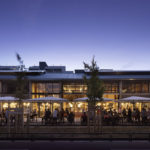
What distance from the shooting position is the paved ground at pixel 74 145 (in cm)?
1156

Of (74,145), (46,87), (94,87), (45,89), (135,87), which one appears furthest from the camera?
(46,87)

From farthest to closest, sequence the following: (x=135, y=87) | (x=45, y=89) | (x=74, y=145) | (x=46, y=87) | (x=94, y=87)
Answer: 1. (x=46, y=87)
2. (x=45, y=89)
3. (x=135, y=87)
4. (x=94, y=87)
5. (x=74, y=145)

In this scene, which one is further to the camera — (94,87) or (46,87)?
(46,87)

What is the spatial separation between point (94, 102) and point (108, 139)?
10.5ft

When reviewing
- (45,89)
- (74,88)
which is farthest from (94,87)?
(45,89)

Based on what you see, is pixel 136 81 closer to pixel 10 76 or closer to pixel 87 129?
pixel 87 129

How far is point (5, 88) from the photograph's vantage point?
30344 millimetres

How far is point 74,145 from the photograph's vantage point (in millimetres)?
12211

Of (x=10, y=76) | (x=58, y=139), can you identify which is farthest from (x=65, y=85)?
(x=58, y=139)

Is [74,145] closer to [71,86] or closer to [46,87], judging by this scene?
[71,86]

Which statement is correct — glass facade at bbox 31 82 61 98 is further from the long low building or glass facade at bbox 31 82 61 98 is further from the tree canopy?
the tree canopy

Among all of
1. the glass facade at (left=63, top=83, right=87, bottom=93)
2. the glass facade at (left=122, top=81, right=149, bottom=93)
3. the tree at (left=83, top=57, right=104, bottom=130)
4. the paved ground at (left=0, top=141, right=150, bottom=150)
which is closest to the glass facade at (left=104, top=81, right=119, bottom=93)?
the glass facade at (left=122, top=81, right=149, bottom=93)

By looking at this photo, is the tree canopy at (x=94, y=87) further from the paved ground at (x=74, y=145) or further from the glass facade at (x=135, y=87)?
the glass facade at (x=135, y=87)

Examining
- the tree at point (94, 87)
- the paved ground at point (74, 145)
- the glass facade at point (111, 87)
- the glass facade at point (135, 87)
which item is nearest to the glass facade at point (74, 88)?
the glass facade at point (111, 87)
